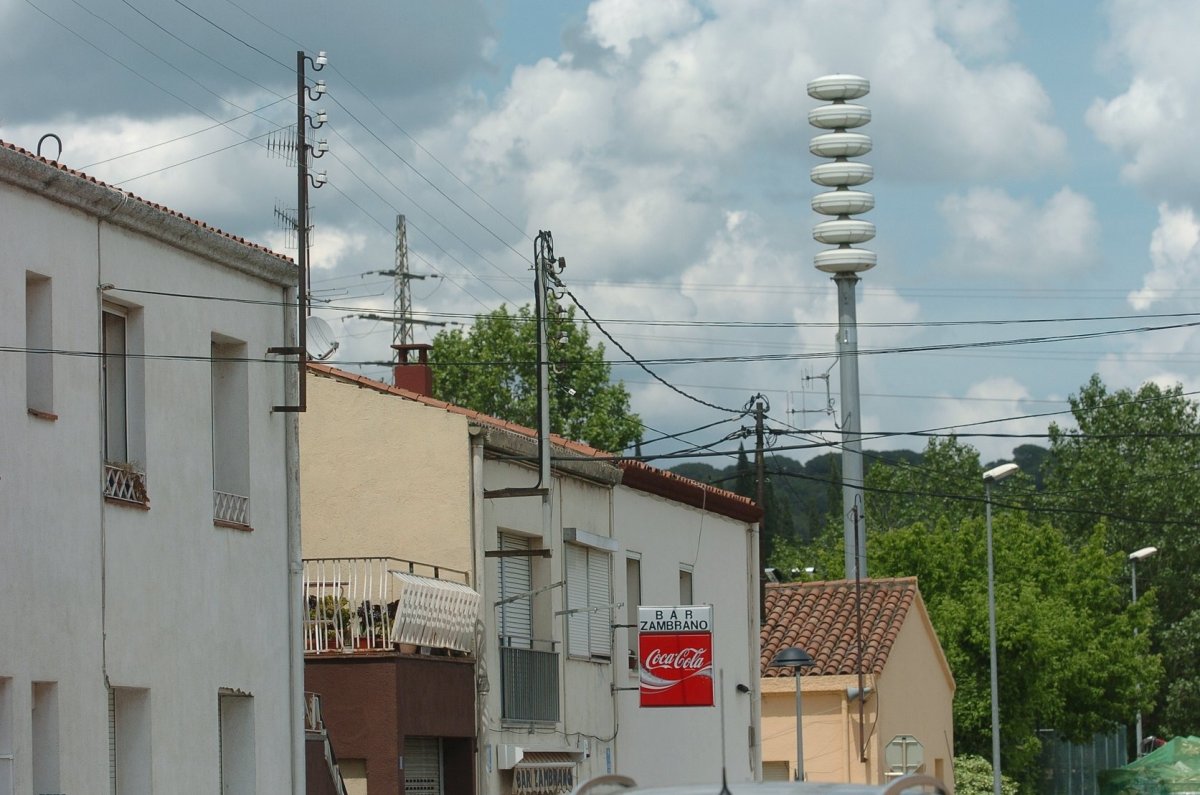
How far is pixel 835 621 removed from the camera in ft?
137

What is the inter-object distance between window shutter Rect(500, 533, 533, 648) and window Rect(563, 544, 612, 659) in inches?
26.8

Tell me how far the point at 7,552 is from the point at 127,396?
277 cm

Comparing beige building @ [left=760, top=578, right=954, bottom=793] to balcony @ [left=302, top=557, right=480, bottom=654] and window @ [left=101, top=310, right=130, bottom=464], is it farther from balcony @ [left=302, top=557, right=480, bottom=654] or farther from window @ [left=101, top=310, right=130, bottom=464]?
window @ [left=101, top=310, right=130, bottom=464]

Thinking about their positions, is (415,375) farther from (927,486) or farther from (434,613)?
(927,486)

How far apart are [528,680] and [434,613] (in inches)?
139

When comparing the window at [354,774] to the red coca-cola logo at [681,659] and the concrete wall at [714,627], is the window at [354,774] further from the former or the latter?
the concrete wall at [714,627]

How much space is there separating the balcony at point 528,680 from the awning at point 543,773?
495mm

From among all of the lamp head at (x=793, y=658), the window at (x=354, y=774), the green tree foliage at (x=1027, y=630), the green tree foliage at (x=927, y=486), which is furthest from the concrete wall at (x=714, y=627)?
the green tree foliage at (x=927, y=486)

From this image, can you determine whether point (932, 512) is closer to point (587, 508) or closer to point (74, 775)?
point (587, 508)

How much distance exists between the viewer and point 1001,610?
49219 mm

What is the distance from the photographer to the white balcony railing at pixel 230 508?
20578 millimetres

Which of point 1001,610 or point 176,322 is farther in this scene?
point 1001,610

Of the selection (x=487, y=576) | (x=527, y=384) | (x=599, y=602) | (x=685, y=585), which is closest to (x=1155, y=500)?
(x=527, y=384)

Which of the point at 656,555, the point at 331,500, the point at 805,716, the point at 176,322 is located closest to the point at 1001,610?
the point at 805,716
